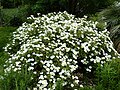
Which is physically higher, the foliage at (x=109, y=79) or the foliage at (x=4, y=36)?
the foliage at (x=109, y=79)

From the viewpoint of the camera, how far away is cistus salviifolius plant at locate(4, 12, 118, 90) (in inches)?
223

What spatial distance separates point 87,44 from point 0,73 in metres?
1.86

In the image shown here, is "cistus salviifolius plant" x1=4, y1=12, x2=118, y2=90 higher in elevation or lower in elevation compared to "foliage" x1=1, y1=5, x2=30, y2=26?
higher

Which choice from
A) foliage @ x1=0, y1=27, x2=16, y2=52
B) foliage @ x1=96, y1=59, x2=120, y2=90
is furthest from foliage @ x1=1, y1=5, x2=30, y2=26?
foliage @ x1=96, y1=59, x2=120, y2=90

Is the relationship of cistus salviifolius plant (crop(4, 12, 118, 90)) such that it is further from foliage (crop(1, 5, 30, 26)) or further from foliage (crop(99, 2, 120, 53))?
foliage (crop(1, 5, 30, 26))

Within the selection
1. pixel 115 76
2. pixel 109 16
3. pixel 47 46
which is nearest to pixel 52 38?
pixel 47 46

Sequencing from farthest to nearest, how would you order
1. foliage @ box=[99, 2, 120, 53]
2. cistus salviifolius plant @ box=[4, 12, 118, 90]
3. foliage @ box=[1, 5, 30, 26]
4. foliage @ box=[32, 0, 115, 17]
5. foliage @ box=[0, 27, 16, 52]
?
foliage @ box=[1, 5, 30, 26] < foliage @ box=[32, 0, 115, 17] < foliage @ box=[0, 27, 16, 52] < foliage @ box=[99, 2, 120, 53] < cistus salviifolius plant @ box=[4, 12, 118, 90]

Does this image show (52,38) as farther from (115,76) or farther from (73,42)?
(115,76)

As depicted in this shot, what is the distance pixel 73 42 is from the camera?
6.53 m

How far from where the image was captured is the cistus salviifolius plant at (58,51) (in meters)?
5.67

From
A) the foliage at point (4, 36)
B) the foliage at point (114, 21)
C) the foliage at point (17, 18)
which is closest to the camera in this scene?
the foliage at point (114, 21)

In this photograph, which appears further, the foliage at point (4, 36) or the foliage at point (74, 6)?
the foliage at point (74, 6)

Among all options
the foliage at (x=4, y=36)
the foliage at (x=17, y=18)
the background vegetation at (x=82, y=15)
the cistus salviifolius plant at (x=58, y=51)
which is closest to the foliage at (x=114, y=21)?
the background vegetation at (x=82, y=15)

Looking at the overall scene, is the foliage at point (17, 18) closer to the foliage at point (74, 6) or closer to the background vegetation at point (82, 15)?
the background vegetation at point (82, 15)
